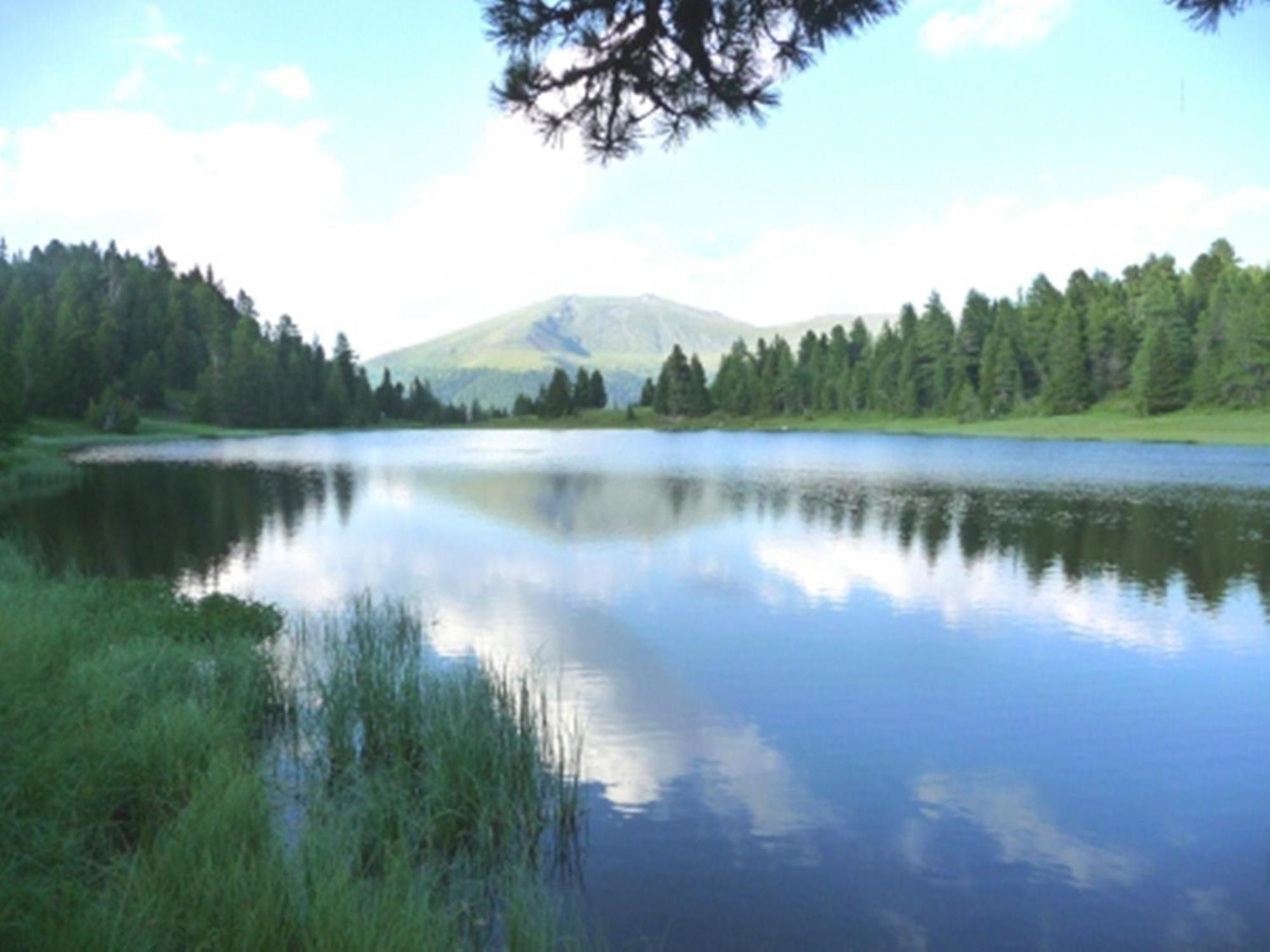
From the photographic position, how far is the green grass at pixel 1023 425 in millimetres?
89438

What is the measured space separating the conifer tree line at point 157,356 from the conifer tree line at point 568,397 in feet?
77.3

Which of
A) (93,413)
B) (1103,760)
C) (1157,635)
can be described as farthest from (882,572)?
(93,413)

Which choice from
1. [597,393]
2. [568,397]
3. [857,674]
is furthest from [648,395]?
[857,674]

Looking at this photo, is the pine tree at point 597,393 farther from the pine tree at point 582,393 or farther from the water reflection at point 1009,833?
the water reflection at point 1009,833

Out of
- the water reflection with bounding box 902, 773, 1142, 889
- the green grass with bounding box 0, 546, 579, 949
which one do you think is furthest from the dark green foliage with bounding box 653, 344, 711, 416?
the water reflection with bounding box 902, 773, 1142, 889

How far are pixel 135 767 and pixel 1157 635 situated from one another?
1826cm

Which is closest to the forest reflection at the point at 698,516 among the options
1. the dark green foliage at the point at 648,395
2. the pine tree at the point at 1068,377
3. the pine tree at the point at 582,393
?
the pine tree at the point at 1068,377

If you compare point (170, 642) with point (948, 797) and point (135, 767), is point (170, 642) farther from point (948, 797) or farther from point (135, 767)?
point (948, 797)

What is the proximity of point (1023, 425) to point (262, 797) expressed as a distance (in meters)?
116

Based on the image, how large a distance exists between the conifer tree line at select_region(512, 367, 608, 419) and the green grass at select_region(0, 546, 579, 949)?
6435 inches

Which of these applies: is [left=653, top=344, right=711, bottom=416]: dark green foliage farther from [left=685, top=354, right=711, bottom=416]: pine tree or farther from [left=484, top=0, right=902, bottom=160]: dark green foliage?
[left=484, top=0, right=902, bottom=160]: dark green foliage

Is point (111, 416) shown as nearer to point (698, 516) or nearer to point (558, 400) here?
point (558, 400)

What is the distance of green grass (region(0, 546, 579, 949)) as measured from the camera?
5844mm

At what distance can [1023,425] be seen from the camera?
112875mm
